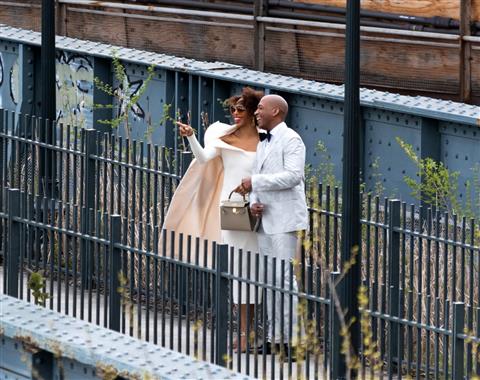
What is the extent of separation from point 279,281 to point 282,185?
1.17 meters

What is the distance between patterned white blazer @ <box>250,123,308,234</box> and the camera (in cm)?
1127

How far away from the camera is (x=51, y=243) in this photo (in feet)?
37.2

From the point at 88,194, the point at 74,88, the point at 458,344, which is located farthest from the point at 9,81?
the point at 458,344

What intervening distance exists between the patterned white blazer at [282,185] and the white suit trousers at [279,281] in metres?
0.07

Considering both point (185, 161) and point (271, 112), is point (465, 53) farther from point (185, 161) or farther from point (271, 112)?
point (271, 112)

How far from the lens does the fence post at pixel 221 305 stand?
10.0 metres

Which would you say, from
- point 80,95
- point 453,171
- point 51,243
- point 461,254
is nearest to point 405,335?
point 461,254

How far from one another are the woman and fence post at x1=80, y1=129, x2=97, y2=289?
56 cm

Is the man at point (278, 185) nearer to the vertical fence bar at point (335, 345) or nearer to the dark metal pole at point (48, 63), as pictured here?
Result: the vertical fence bar at point (335, 345)

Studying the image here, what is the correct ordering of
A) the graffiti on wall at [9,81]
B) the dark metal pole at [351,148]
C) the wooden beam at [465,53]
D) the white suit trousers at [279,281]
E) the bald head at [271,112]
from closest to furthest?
1. the white suit trousers at [279,281]
2. the dark metal pole at [351,148]
3. the bald head at [271,112]
4. the graffiti on wall at [9,81]
5. the wooden beam at [465,53]

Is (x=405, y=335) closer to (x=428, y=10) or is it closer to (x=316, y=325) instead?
(x=316, y=325)

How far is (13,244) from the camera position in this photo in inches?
461

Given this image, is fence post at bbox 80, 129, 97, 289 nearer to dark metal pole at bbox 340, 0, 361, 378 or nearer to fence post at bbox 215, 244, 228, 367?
fence post at bbox 215, 244, 228, 367

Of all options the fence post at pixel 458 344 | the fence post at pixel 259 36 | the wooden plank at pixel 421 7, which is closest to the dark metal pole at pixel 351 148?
the fence post at pixel 458 344
